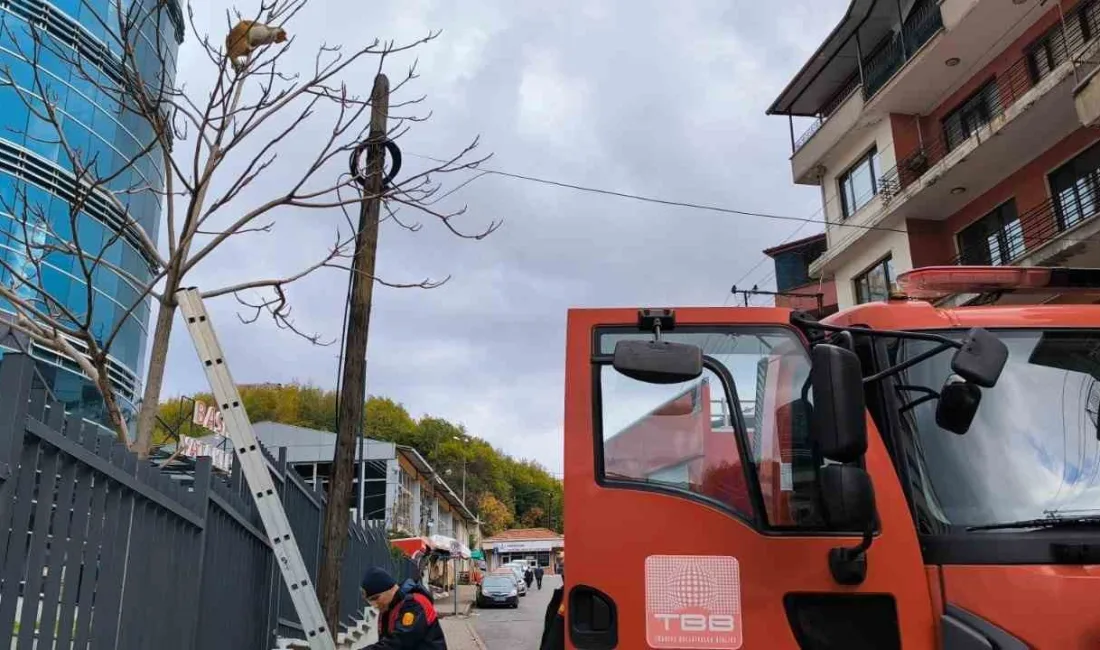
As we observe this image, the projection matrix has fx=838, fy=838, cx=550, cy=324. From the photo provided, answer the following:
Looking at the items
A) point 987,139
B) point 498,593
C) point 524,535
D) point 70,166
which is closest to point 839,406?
point 987,139

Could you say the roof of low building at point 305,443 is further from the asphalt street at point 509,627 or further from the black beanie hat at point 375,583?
the black beanie hat at point 375,583

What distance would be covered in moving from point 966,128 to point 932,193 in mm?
1752

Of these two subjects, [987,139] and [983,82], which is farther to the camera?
[983,82]

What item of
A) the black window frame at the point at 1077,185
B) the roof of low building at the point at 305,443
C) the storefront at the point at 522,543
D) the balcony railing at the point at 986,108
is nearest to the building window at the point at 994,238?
the black window frame at the point at 1077,185

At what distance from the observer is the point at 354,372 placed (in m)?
7.37

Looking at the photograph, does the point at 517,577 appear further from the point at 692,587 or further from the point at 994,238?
the point at 692,587

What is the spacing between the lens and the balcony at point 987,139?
1572 cm

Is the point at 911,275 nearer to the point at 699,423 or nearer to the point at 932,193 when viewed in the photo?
the point at 699,423

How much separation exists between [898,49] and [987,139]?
466 cm

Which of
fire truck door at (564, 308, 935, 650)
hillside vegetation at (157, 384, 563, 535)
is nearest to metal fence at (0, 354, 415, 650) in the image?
fire truck door at (564, 308, 935, 650)

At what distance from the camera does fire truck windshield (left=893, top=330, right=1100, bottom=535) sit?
2.87 metres

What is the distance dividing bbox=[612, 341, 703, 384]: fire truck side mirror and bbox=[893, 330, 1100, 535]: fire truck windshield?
80 centimetres

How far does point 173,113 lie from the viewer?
5.73 metres

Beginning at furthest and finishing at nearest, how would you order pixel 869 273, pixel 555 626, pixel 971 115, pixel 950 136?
pixel 869 273
pixel 950 136
pixel 971 115
pixel 555 626
